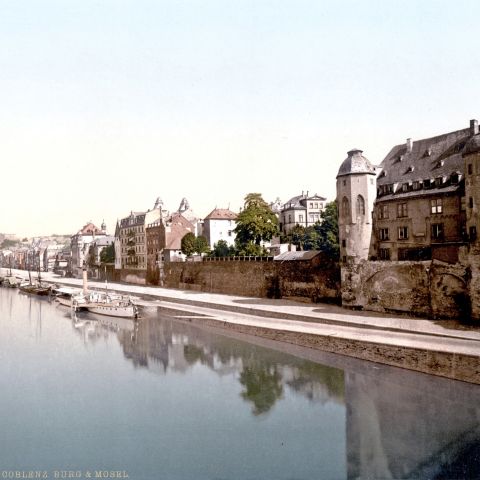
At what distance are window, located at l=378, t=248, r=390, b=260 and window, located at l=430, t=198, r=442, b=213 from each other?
4.96m

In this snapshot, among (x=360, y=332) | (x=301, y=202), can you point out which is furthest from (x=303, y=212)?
(x=360, y=332)

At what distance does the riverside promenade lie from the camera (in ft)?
74.2

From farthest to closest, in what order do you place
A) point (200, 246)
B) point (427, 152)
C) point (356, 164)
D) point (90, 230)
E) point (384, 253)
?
point (90, 230) < point (200, 246) < point (384, 253) < point (427, 152) < point (356, 164)

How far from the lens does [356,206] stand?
1481 inches

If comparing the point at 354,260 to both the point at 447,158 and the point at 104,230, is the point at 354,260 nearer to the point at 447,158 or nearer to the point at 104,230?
the point at 447,158

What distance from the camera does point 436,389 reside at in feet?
70.7

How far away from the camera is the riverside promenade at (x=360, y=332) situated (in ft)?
74.2

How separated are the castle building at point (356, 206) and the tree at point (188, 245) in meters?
31.3

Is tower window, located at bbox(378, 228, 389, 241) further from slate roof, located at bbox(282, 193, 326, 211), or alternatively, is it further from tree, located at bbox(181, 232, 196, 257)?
slate roof, located at bbox(282, 193, 326, 211)

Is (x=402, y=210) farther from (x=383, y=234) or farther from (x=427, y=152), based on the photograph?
(x=427, y=152)

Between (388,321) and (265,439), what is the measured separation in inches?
585

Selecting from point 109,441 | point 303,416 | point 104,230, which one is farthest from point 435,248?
point 104,230

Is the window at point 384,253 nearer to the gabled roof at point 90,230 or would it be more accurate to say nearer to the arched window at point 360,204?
the arched window at point 360,204

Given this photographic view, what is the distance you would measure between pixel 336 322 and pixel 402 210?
12243 millimetres
